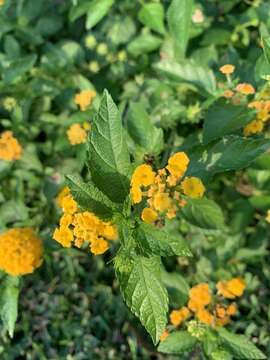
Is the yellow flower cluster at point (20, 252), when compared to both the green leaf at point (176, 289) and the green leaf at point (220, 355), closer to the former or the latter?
the green leaf at point (176, 289)

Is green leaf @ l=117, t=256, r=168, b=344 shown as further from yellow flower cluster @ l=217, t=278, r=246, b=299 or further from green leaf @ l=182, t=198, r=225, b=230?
yellow flower cluster @ l=217, t=278, r=246, b=299

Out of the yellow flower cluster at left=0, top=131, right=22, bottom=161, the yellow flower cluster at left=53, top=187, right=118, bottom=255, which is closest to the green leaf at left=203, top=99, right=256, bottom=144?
the yellow flower cluster at left=53, top=187, right=118, bottom=255

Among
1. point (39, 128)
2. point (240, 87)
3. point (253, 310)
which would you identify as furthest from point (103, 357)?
point (240, 87)

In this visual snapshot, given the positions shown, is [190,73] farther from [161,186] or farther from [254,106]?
[161,186]

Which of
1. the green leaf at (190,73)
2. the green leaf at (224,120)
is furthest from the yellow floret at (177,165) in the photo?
the green leaf at (190,73)

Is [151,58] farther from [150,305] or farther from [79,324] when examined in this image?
[150,305]

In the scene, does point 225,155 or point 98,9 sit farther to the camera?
point 98,9

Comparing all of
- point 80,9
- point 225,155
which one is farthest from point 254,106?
point 80,9
